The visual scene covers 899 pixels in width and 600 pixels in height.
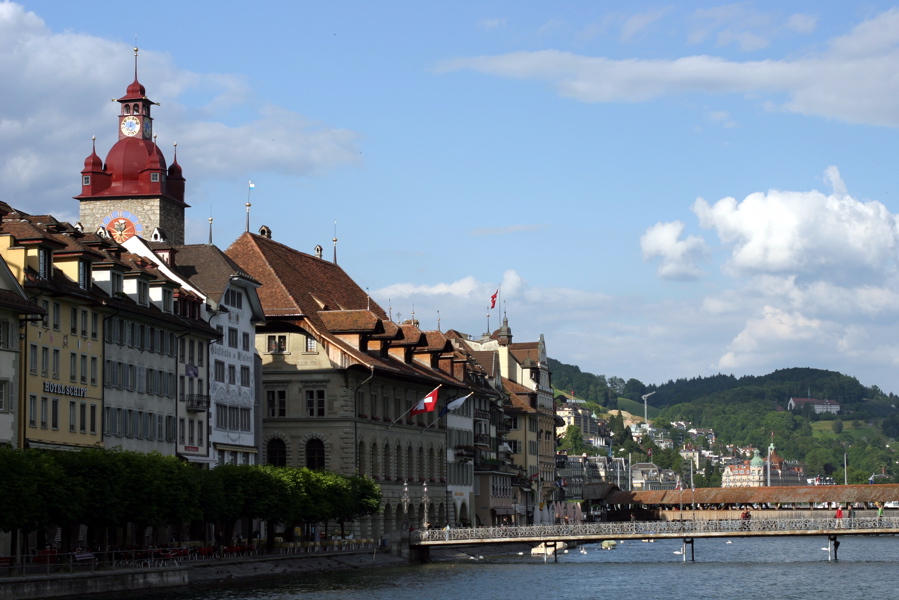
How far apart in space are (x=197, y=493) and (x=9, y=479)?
17.1 m

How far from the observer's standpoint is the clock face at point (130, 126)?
416ft

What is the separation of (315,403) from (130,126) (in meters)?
29.2

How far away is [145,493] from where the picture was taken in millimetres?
75188

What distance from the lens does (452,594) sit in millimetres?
80438

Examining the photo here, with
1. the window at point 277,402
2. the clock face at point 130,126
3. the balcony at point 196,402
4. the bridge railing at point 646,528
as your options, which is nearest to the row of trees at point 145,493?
the balcony at point 196,402

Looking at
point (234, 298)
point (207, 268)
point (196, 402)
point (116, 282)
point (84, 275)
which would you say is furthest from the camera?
point (234, 298)

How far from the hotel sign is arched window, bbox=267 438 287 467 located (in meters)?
31.1

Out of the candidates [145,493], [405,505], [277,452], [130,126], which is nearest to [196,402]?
[277,452]

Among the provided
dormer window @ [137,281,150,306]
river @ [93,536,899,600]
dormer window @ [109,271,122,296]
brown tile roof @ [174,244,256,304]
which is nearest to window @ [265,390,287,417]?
brown tile roof @ [174,244,256,304]

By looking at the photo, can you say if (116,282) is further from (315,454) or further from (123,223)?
(123,223)

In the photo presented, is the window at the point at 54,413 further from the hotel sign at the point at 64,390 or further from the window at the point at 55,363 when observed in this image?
the window at the point at 55,363

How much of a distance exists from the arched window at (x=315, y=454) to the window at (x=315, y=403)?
1838 mm

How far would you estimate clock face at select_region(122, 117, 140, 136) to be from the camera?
126688 millimetres

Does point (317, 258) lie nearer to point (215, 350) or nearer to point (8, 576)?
point (215, 350)
